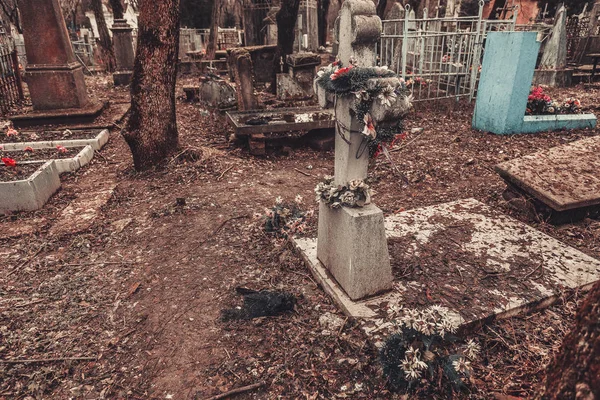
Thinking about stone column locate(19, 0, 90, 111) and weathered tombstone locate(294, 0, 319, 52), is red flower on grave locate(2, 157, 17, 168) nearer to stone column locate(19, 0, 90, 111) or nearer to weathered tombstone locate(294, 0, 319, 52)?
stone column locate(19, 0, 90, 111)

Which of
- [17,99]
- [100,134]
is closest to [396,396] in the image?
[100,134]

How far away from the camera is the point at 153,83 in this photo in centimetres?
546

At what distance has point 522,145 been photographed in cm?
656

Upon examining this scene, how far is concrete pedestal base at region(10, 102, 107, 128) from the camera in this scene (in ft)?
24.8

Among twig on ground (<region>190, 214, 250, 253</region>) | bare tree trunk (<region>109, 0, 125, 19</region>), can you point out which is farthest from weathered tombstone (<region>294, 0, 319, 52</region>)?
twig on ground (<region>190, 214, 250, 253</region>)

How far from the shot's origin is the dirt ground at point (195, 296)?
8.02ft

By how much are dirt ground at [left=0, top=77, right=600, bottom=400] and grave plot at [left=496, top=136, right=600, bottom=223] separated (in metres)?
0.19

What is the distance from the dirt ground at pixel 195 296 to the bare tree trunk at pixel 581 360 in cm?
36

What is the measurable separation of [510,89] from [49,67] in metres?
8.77

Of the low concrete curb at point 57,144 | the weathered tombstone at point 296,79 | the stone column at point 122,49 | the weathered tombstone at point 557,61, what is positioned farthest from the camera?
the stone column at point 122,49

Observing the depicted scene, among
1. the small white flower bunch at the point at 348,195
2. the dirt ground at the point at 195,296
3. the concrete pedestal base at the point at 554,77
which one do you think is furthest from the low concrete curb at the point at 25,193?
the concrete pedestal base at the point at 554,77

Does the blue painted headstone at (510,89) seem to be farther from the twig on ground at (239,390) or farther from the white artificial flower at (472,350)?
the twig on ground at (239,390)

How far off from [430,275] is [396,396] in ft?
3.91

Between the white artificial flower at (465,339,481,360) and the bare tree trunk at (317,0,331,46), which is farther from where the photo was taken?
the bare tree trunk at (317,0,331,46)
